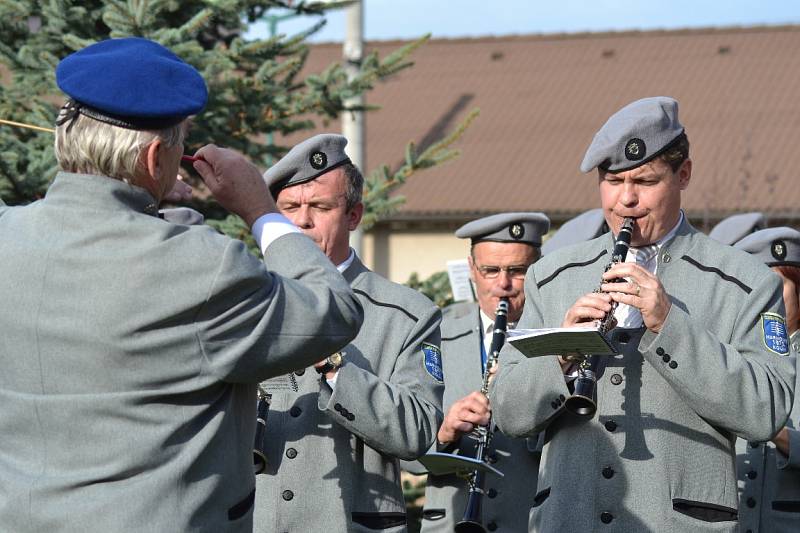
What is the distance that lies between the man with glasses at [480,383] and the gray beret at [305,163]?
1140 millimetres

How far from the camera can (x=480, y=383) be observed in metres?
6.46

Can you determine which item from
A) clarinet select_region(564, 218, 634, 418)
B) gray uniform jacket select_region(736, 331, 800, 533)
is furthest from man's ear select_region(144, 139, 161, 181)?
gray uniform jacket select_region(736, 331, 800, 533)

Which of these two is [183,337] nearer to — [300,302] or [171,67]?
[300,302]

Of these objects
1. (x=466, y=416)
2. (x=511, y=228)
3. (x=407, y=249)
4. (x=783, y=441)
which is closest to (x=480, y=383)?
(x=466, y=416)

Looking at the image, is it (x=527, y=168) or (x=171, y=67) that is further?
(x=527, y=168)

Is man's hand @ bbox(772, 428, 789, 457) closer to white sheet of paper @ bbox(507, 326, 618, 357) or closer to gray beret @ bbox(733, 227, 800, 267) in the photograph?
gray beret @ bbox(733, 227, 800, 267)

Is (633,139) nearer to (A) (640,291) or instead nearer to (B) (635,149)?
(B) (635,149)

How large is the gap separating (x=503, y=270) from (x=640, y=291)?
2.57 meters

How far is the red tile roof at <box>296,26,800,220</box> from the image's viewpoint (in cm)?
2550

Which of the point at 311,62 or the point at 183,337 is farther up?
the point at 311,62

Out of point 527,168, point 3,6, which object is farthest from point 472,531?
point 527,168

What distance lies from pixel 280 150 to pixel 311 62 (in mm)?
22103

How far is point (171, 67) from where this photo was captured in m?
3.40

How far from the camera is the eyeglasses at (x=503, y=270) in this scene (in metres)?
6.86
